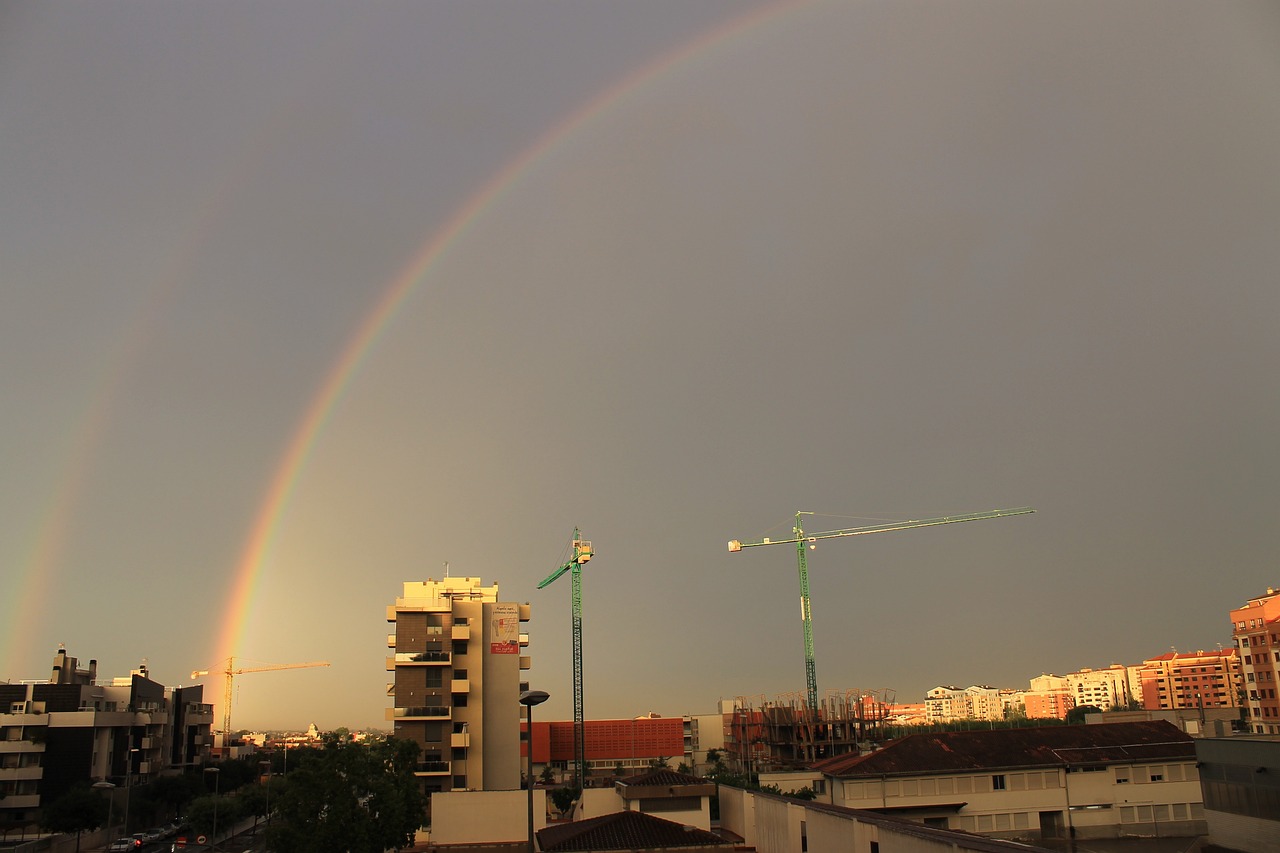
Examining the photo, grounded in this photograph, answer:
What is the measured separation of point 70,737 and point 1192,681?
183 meters

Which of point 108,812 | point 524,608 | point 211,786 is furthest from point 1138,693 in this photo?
point 108,812

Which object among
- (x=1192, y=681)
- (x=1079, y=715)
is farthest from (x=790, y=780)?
(x=1192, y=681)

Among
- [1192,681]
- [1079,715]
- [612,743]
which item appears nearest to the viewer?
[612,743]

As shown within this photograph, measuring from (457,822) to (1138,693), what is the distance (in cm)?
19710

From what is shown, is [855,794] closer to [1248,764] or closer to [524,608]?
[1248,764]

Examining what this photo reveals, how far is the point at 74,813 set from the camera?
5847 centimetres

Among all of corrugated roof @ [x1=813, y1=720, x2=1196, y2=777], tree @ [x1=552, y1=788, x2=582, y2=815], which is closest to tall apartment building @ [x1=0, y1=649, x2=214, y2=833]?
tree @ [x1=552, y1=788, x2=582, y2=815]

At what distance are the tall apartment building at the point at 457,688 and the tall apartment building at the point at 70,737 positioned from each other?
19.9 metres

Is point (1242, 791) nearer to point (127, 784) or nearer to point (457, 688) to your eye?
point (457, 688)

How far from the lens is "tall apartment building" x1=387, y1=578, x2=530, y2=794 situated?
6550 cm

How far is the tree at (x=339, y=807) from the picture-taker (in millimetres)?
35031

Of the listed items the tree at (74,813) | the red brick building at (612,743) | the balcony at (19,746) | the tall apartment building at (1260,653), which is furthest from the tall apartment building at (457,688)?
the tall apartment building at (1260,653)

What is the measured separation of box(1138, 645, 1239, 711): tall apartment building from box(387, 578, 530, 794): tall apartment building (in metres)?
140

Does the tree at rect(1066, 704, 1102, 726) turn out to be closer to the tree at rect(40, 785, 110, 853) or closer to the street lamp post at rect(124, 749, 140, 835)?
the street lamp post at rect(124, 749, 140, 835)
